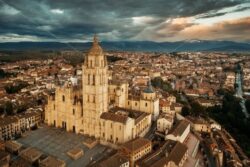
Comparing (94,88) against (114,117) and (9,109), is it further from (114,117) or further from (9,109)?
(9,109)

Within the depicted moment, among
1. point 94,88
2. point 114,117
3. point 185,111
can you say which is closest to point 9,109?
point 94,88

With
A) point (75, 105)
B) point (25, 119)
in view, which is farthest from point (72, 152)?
point (25, 119)

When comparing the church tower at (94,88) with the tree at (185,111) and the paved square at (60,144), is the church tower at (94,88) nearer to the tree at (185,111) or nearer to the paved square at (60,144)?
the paved square at (60,144)

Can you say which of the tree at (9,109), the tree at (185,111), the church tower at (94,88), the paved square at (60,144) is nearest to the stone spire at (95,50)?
the church tower at (94,88)

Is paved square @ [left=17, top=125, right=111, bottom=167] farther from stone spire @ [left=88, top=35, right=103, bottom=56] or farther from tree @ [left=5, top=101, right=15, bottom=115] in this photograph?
tree @ [left=5, top=101, right=15, bottom=115]

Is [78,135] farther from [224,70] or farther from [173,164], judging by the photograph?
[224,70]

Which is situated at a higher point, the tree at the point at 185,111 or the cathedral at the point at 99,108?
the cathedral at the point at 99,108

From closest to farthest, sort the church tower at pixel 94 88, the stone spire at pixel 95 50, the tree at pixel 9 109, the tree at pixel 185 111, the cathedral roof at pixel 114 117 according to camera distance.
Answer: the cathedral roof at pixel 114 117 < the stone spire at pixel 95 50 < the church tower at pixel 94 88 < the tree at pixel 185 111 < the tree at pixel 9 109
